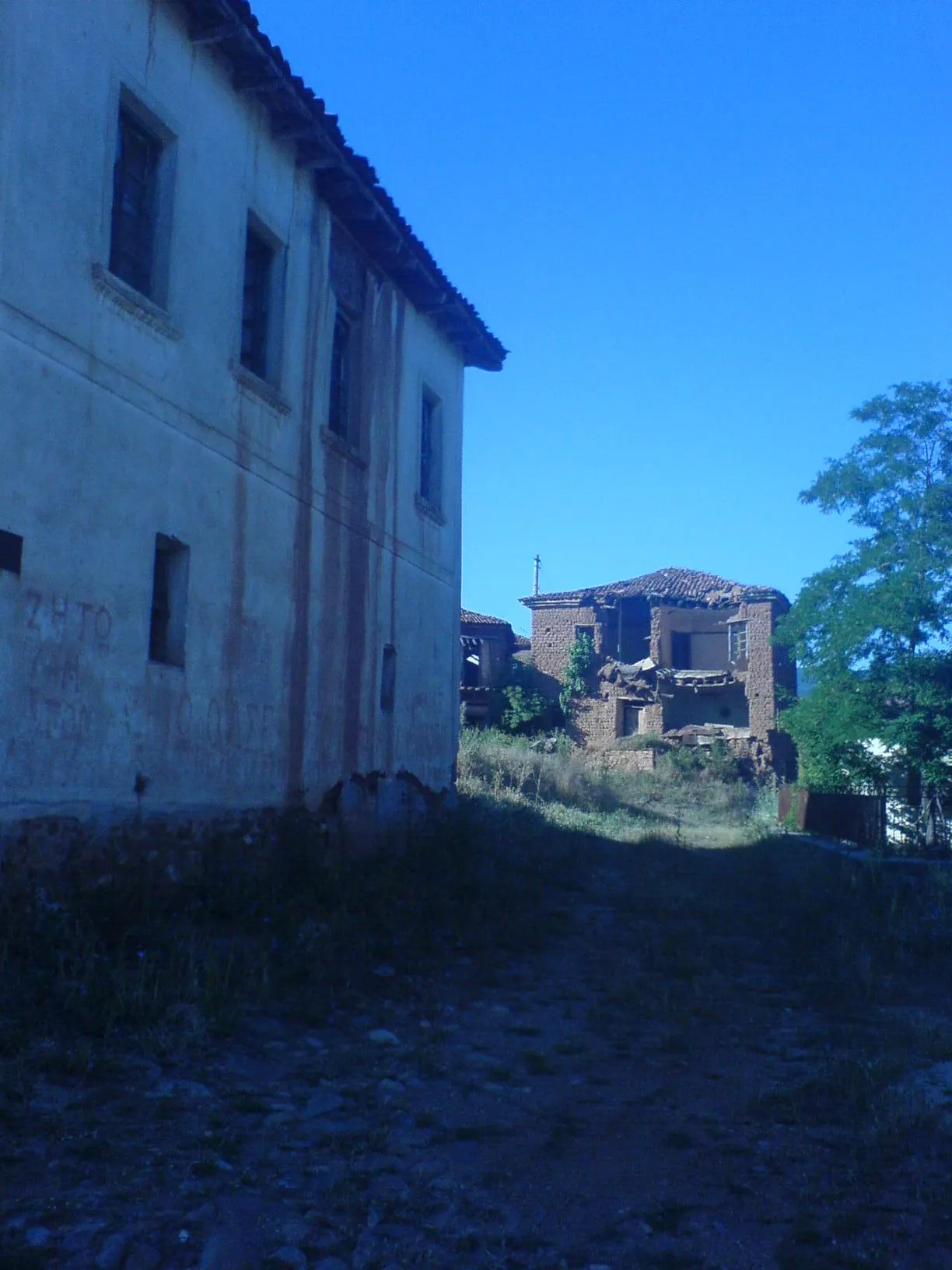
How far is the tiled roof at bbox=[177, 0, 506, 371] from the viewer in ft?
29.5

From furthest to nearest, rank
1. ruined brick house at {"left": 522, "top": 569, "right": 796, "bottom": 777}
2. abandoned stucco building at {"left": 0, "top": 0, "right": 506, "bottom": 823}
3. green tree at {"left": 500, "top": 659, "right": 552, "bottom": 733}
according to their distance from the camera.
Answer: green tree at {"left": 500, "top": 659, "right": 552, "bottom": 733}
ruined brick house at {"left": 522, "top": 569, "right": 796, "bottom": 777}
abandoned stucco building at {"left": 0, "top": 0, "right": 506, "bottom": 823}

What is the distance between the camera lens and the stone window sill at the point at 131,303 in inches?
303

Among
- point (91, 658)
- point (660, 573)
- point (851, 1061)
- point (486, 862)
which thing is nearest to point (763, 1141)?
point (851, 1061)

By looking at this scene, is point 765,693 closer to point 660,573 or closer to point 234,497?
point 660,573

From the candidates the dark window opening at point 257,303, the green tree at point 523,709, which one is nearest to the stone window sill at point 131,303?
the dark window opening at point 257,303

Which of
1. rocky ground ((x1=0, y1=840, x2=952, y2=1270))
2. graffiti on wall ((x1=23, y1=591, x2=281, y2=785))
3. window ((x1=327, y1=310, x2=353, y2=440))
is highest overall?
window ((x1=327, y1=310, x2=353, y2=440))

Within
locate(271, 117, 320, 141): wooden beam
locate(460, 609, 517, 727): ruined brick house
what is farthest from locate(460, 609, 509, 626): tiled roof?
locate(271, 117, 320, 141): wooden beam

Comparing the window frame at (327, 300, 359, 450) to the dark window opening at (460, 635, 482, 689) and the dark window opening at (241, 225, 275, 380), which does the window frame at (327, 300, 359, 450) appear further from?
the dark window opening at (460, 635, 482, 689)

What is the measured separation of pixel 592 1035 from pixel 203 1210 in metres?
3.45

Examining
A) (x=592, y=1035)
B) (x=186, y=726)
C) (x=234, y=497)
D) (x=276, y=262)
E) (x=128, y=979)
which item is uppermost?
(x=276, y=262)

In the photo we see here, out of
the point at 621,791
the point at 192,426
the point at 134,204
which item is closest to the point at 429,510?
the point at 192,426

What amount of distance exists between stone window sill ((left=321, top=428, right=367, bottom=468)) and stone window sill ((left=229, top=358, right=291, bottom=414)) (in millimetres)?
757

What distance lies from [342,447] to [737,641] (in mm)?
27883

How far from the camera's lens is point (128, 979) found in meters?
6.12
